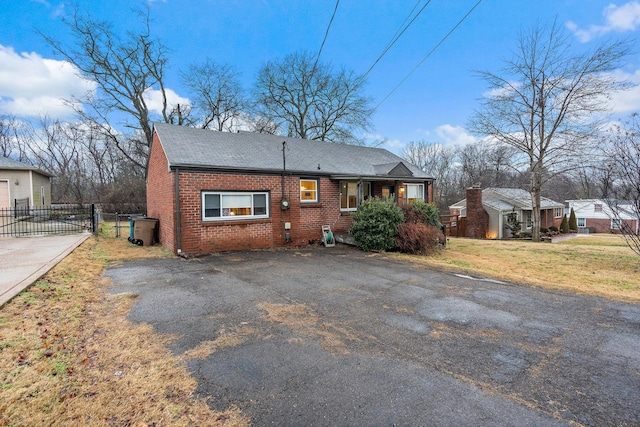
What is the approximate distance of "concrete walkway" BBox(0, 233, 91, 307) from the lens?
4.70 m

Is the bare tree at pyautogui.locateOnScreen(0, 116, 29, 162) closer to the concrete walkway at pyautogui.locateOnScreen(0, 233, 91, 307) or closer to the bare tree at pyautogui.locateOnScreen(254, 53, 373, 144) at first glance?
the bare tree at pyautogui.locateOnScreen(254, 53, 373, 144)

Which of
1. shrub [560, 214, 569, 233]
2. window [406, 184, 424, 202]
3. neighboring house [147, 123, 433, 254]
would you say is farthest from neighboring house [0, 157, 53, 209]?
shrub [560, 214, 569, 233]

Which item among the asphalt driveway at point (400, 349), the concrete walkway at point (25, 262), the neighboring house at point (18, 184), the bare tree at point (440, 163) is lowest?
the asphalt driveway at point (400, 349)

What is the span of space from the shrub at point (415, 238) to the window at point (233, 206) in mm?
4956

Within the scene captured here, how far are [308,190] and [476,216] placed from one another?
17.7m

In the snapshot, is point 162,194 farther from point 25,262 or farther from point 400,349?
point 400,349

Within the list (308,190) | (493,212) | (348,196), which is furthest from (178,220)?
(493,212)

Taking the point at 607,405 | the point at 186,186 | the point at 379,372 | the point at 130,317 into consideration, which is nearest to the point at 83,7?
the point at 186,186

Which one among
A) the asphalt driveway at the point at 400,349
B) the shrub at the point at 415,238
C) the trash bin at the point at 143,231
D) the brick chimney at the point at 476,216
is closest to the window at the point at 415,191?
the shrub at the point at 415,238

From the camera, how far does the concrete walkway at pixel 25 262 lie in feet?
15.4

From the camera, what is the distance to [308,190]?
38.3 ft

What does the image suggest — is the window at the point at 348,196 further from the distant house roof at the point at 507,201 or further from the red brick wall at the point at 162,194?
the distant house roof at the point at 507,201

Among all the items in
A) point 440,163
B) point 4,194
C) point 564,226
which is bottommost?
point 564,226

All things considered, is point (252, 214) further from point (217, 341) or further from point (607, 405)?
point (607, 405)
